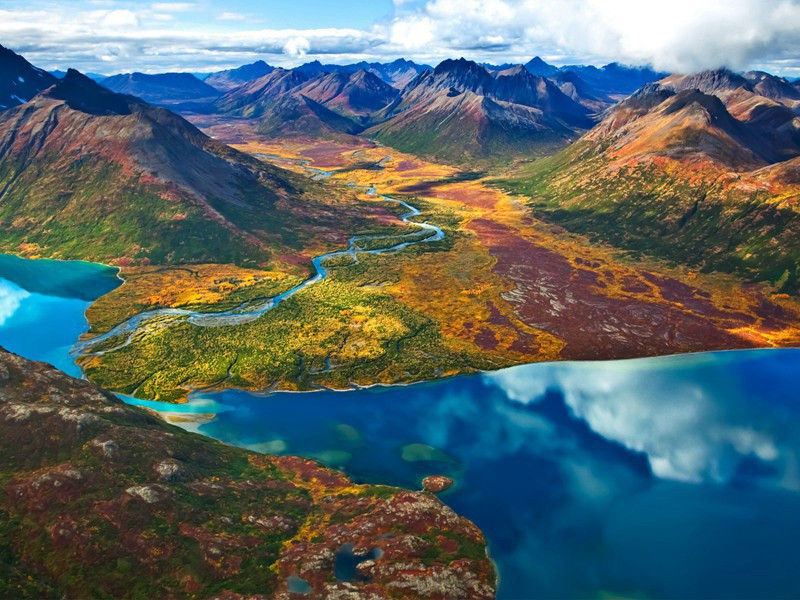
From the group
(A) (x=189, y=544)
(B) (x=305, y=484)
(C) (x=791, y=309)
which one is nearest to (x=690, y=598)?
(B) (x=305, y=484)

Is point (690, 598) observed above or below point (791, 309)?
below

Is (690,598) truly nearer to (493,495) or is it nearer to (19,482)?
(493,495)

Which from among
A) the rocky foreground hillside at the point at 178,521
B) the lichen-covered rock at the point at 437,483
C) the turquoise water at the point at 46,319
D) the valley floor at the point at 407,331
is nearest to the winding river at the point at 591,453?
the turquoise water at the point at 46,319

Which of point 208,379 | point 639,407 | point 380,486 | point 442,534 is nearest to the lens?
Result: point 442,534

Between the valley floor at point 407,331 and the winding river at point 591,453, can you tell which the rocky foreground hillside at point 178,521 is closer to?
the winding river at point 591,453

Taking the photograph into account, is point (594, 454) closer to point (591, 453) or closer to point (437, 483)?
point (591, 453)

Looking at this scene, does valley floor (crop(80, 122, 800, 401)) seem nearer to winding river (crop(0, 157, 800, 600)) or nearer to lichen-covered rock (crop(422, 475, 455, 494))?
winding river (crop(0, 157, 800, 600))

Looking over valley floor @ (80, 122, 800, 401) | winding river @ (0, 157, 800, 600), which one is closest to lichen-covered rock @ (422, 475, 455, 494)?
winding river @ (0, 157, 800, 600)
